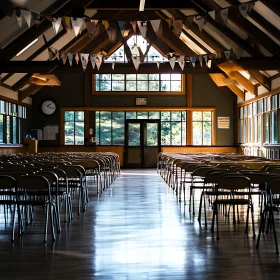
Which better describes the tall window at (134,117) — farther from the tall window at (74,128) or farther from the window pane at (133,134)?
the tall window at (74,128)

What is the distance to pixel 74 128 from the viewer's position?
79.0 ft

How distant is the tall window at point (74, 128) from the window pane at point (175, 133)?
3.92 meters

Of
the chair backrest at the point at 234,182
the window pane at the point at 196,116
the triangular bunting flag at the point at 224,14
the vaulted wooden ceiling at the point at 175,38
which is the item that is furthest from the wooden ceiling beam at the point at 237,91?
the chair backrest at the point at 234,182

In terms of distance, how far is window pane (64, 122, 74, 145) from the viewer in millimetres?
24016

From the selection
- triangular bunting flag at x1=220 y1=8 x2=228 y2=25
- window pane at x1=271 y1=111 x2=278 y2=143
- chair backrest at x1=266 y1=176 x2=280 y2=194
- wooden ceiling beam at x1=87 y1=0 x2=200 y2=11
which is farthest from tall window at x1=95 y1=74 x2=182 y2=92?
chair backrest at x1=266 y1=176 x2=280 y2=194

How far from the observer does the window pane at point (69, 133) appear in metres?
24.0

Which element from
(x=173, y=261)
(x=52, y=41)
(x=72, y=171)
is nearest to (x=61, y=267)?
(x=173, y=261)

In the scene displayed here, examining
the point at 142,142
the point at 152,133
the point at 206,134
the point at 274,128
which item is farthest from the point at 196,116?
the point at 274,128

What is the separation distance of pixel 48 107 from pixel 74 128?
57.2 inches

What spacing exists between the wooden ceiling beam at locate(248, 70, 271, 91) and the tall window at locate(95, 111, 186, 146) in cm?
580

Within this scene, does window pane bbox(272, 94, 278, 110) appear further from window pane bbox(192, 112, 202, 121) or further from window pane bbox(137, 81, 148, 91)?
window pane bbox(137, 81, 148, 91)

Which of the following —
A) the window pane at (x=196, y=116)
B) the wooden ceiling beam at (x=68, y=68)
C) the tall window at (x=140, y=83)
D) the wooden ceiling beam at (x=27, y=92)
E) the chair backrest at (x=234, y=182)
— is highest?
the tall window at (x=140, y=83)

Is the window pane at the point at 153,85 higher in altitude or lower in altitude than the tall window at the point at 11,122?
higher

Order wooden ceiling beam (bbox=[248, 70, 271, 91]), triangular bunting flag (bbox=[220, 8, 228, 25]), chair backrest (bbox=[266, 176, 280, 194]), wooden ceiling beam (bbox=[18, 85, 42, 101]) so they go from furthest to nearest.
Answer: wooden ceiling beam (bbox=[18, 85, 42, 101])
wooden ceiling beam (bbox=[248, 70, 271, 91])
triangular bunting flag (bbox=[220, 8, 228, 25])
chair backrest (bbox=[266, 176, 280, 194])
